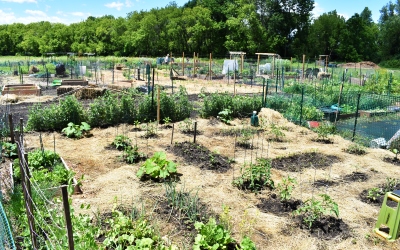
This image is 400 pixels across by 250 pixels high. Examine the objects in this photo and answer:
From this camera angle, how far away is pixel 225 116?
11.3 metres

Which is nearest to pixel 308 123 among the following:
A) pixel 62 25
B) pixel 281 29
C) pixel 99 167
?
pixel 99 167

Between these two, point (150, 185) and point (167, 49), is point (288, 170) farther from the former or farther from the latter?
point (167, 49)

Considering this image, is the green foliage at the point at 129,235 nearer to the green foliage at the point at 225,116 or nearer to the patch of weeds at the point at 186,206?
the patch of weeds at the point at 186,206

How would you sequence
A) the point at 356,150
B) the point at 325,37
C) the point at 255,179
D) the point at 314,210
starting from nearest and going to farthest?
the point at 314,210 → the point at 255,179 → the point at 356,150 → the point at 325,37

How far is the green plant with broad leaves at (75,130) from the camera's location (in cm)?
911

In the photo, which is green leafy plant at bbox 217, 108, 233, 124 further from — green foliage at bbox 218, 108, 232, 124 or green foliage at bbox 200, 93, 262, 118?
green foliage at bbox 200, 93, 262, 118

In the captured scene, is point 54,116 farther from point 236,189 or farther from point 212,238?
point 212,238

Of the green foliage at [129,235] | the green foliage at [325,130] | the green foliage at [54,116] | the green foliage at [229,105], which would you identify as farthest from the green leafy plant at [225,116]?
the green foliage at [129,235]

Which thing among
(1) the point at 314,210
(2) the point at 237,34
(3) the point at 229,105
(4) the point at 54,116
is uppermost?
(2) the point at 237,34

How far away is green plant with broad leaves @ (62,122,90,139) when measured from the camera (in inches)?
359

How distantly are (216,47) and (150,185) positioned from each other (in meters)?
48.2

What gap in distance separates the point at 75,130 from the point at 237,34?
43.3m

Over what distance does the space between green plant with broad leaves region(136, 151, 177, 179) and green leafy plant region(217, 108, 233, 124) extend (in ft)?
16.0

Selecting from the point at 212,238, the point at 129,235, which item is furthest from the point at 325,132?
the point at 129,235
